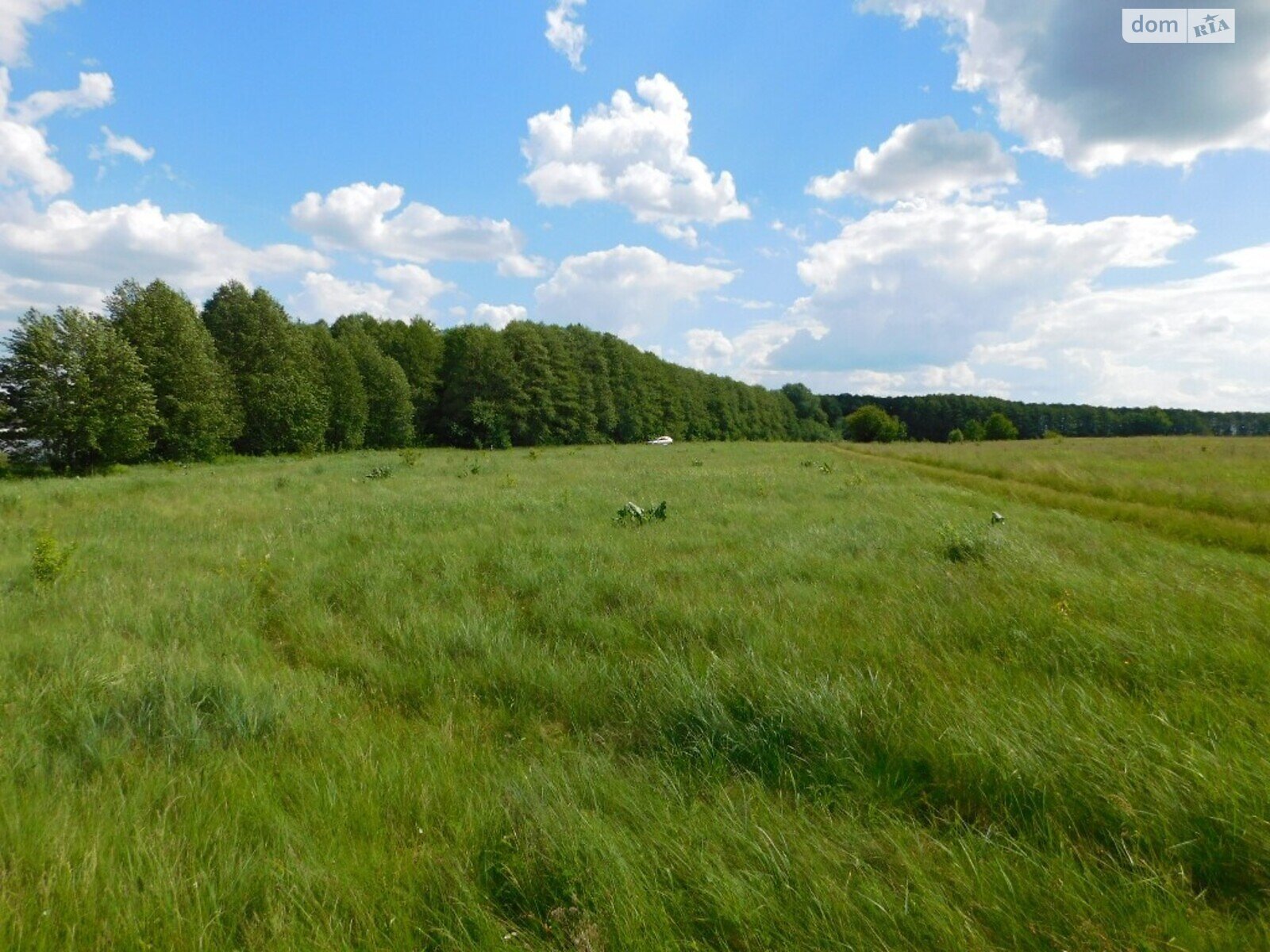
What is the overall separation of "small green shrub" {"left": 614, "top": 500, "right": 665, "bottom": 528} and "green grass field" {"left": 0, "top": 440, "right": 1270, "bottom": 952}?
2.69 m

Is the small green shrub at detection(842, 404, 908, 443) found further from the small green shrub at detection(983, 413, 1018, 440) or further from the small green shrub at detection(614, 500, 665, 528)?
the small green shrub at detection(614, 500, 665, 528)

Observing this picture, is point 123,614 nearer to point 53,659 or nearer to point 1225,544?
point 53,659

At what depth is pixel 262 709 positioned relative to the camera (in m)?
3.21

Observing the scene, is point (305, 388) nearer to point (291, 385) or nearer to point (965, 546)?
point (291, 385)

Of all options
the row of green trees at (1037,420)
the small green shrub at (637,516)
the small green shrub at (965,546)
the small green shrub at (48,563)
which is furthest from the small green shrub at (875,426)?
the small green shrub at (48,563)

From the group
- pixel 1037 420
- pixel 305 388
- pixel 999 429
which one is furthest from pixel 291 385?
pixel 1037 420

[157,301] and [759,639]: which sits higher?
[157,301]

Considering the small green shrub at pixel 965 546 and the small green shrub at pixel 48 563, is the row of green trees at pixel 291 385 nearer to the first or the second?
the small green shrub at pixel 48 563

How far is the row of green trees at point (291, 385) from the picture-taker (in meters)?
25.1

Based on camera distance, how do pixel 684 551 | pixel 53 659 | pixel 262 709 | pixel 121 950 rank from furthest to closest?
pixel 684 551
pixel 53 659
pixel 262 709
pixel 121 950

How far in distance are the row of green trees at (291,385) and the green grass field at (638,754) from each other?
27.2 m

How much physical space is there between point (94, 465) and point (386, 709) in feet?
109

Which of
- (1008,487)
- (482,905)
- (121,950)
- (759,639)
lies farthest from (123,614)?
(1008,487)

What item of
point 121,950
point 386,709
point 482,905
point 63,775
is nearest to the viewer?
point 121,950
